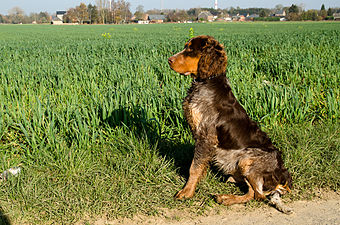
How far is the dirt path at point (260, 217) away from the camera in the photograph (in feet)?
8.10

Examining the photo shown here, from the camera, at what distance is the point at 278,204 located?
8.60 feet

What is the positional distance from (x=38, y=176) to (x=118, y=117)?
1266mm

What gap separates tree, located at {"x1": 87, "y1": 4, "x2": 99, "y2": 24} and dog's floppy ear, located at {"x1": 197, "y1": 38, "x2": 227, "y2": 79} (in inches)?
4018

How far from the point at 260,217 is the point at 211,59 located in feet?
4.79

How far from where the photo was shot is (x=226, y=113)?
268 cm

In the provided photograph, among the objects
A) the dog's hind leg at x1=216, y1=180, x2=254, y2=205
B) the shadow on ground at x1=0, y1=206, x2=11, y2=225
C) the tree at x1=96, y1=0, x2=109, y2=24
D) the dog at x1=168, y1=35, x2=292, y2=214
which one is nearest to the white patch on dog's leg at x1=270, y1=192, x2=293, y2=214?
the dog at x1=168, y1=35, x2=292, y2=214

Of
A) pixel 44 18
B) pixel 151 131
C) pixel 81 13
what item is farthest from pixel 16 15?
pixel 151 131

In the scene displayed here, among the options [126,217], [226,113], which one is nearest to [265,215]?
[226,113]

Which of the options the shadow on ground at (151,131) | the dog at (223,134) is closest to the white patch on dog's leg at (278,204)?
the dog at (223,134)

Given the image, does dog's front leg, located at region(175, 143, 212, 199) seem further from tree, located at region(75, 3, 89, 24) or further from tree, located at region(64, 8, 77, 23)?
tree, located at region(64, 8, 77, 23)

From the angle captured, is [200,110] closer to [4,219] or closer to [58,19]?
[4,219]

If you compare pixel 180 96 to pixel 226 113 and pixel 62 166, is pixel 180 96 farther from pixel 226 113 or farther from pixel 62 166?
pixel 62 166

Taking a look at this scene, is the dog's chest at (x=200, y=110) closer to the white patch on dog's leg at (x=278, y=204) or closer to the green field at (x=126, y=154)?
the green field at (x=126, y=154)

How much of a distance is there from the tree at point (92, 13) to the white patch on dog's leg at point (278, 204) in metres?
103
